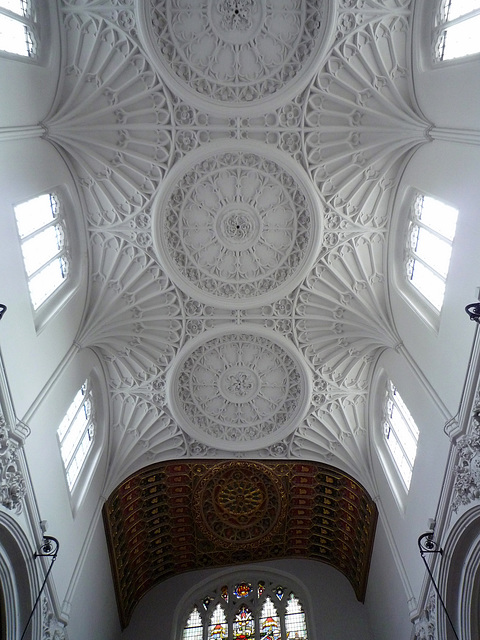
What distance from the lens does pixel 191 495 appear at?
59.2ft

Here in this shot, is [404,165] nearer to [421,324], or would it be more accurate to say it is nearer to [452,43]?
[452,43]

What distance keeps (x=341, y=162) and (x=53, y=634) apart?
1423 centimetres

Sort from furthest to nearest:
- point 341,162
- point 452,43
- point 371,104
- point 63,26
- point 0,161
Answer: point 341,162
point 371,104
point 63,26
point 452,43
point 0,161

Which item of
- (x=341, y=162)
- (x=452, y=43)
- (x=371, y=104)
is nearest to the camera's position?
(x=452, y=43)

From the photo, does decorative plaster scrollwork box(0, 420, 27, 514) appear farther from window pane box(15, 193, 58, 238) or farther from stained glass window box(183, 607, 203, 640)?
stained glass window box(183, 607, 203, 640)

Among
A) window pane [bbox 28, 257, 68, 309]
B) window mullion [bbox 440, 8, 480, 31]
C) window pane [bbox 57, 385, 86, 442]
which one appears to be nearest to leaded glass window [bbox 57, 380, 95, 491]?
window pane [bbox 57, 385, 86, 442]

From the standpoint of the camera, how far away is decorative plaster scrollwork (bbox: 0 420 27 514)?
31.4 ft

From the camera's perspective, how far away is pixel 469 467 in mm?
9930

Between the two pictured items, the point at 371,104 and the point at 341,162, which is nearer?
the point at 371,104

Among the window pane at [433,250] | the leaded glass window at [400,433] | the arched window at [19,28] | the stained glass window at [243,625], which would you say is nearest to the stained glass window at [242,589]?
Result: the stained glass window at [243,625]

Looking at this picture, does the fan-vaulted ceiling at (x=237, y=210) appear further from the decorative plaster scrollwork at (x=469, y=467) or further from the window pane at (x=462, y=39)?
the decorative plaster scrollwork at (x=469, y=467)

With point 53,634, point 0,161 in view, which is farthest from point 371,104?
point 53,634

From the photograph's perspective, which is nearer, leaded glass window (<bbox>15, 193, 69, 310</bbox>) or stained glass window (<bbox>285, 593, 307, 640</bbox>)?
leaded glass window (<bbox>15, 193, 69, 310</bbox>)

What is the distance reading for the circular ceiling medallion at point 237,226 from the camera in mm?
14906
